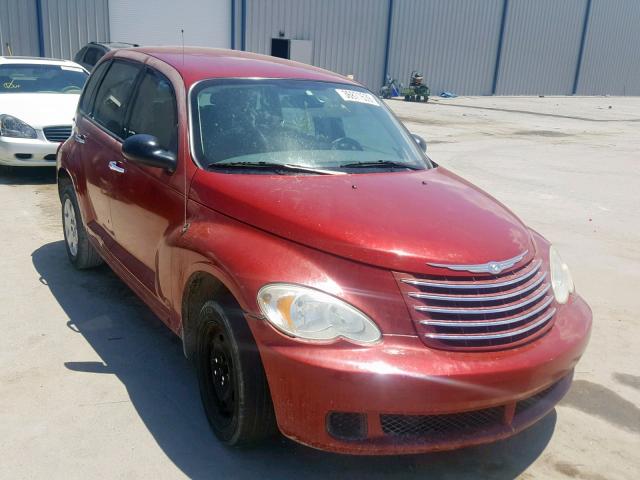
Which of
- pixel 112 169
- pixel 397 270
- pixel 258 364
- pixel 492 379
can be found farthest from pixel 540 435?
pixel 112 169

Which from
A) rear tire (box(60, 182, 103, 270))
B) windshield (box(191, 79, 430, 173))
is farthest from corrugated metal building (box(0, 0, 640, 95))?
windshield (box(191, 79, 430, 173))

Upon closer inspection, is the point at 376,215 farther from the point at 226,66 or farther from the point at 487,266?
the point at 226,66

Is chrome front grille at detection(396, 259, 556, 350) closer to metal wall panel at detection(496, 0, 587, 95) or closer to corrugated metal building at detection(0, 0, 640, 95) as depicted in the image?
corrugated metal building at detection(0, 0, 640, 95)

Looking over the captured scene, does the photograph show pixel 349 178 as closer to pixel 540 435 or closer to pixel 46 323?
pixel 540 435

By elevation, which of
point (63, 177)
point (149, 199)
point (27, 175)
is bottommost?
point (27, 175)

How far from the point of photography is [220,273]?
9.28 feet

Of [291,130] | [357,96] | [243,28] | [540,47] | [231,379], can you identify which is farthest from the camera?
[540,47]

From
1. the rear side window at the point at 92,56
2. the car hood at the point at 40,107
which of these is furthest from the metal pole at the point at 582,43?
the car hood at the point at 40,107

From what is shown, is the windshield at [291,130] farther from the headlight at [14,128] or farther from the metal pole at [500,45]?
the metal pole at [500,45]

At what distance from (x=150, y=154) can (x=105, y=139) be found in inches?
46.0

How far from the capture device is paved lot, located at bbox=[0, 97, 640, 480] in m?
2.94

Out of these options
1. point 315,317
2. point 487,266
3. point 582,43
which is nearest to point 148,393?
point 315,317

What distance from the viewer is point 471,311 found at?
2658mm

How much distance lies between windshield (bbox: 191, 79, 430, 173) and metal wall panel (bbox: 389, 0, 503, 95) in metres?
25.4
